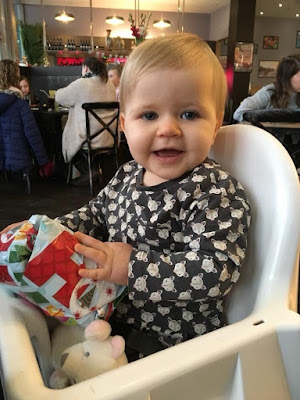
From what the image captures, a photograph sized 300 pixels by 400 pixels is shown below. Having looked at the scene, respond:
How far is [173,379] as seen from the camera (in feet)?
1.55

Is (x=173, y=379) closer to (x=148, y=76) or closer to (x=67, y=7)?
(x=148, y=76)

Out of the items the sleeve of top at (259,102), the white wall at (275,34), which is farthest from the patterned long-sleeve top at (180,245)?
the white wall at (275,34)

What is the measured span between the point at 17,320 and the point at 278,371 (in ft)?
1.28

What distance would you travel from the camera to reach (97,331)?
1.98 ft

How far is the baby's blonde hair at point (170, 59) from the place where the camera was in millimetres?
656

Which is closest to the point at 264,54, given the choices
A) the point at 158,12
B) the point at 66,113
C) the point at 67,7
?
the point at 158,12

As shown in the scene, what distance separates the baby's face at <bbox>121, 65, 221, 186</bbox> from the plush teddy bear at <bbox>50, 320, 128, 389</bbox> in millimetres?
295

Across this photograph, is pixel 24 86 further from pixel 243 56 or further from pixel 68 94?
pixel 243 56

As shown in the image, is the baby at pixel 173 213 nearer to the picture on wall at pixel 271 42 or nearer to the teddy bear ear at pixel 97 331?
the teddy bear ear at pixel 97 331

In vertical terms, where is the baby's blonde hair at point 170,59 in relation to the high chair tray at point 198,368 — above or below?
above

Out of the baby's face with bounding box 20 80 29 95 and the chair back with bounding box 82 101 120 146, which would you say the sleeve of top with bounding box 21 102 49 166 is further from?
the baby's face with bounding box 20 80 29 95

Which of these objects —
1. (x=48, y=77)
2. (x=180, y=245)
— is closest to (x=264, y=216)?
(x=180, y=245)

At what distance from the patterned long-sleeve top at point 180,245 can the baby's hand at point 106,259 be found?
15mm

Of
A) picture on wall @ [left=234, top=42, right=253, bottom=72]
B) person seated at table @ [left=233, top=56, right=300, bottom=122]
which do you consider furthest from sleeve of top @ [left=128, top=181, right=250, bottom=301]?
picture on wall @ [left=234, top=42, right=253, bottom=72]
